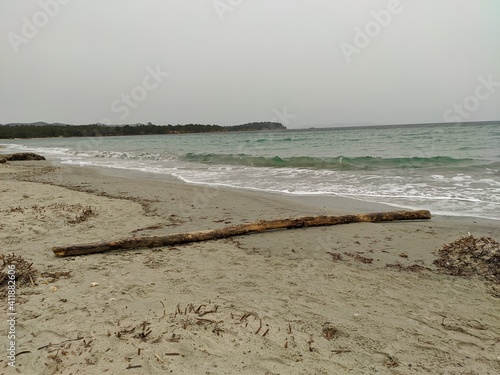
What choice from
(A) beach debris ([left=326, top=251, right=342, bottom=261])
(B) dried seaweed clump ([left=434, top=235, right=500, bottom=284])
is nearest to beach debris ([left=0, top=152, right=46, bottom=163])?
(A) beach debris ([left=326, top=251, right=342, bottom=261])

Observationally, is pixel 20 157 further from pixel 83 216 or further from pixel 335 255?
pixel 335 255

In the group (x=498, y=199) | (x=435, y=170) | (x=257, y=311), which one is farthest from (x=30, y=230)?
(x=435, y=170)

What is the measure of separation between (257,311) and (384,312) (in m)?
1.19

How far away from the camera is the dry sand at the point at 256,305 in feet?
7.77

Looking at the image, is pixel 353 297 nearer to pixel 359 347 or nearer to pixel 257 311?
pixel 359 347

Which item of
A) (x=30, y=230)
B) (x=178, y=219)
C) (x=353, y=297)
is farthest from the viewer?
(x=178, y=219)

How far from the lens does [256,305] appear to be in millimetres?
3121

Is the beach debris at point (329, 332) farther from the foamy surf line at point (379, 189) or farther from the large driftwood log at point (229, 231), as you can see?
the foamy surf line at point (379, 189)

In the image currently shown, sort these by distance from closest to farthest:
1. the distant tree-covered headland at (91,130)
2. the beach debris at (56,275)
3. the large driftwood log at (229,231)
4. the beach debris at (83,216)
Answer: the beach debris at (56,275)
the large driftwood log at (229,231)
the beach debris at (83,216)
the distant tree-covered headland at (91,130)

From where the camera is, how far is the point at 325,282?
12.1 ft

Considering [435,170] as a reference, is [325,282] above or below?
below

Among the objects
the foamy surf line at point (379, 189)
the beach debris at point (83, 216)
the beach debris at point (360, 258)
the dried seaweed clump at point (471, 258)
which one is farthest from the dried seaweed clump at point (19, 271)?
the foamy surf line at point (379, 189)
